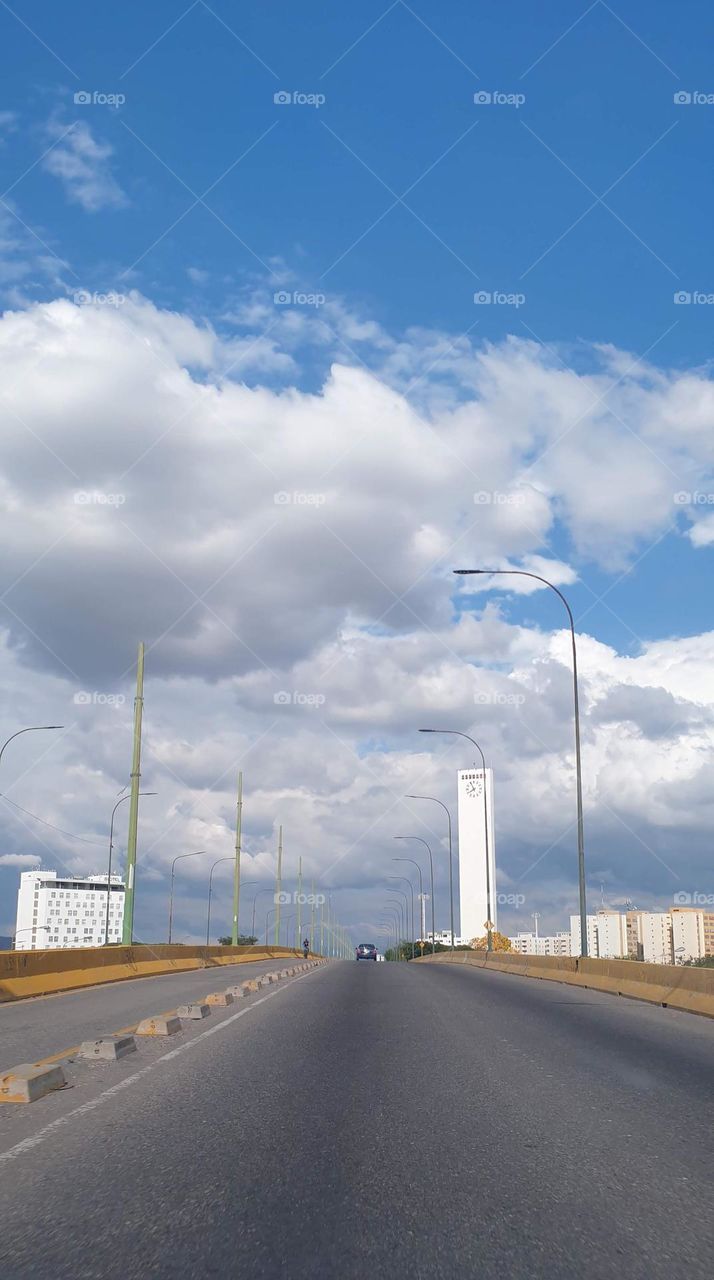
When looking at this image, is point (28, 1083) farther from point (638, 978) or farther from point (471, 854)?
point (471, 854)

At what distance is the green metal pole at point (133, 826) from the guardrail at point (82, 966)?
2.43 ft

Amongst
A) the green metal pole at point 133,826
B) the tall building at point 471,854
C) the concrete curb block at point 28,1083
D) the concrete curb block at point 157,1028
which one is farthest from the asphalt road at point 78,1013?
the tall building at point 471,854

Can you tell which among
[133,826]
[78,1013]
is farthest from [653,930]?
[78,1013]

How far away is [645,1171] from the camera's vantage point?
19.3ft

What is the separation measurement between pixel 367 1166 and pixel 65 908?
184m

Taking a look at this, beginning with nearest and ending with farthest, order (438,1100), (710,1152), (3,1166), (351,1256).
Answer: (351,1256) → (3,1166) → (710,1152) → (438,1100)

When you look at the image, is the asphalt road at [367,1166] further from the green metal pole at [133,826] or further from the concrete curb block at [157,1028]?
the green metal pole at [133,826]

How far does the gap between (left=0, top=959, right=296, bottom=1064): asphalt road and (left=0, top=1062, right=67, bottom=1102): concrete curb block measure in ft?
5.34

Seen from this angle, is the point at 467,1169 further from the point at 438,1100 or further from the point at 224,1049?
the point at 224,1049

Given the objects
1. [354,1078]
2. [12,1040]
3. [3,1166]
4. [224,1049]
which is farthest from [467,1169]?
[12,1040]

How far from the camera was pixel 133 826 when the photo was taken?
30906 mm

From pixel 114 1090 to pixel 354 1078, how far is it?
2.03 metres

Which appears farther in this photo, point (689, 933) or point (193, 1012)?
point (689, 933)

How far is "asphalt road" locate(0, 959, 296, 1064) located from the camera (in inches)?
453
